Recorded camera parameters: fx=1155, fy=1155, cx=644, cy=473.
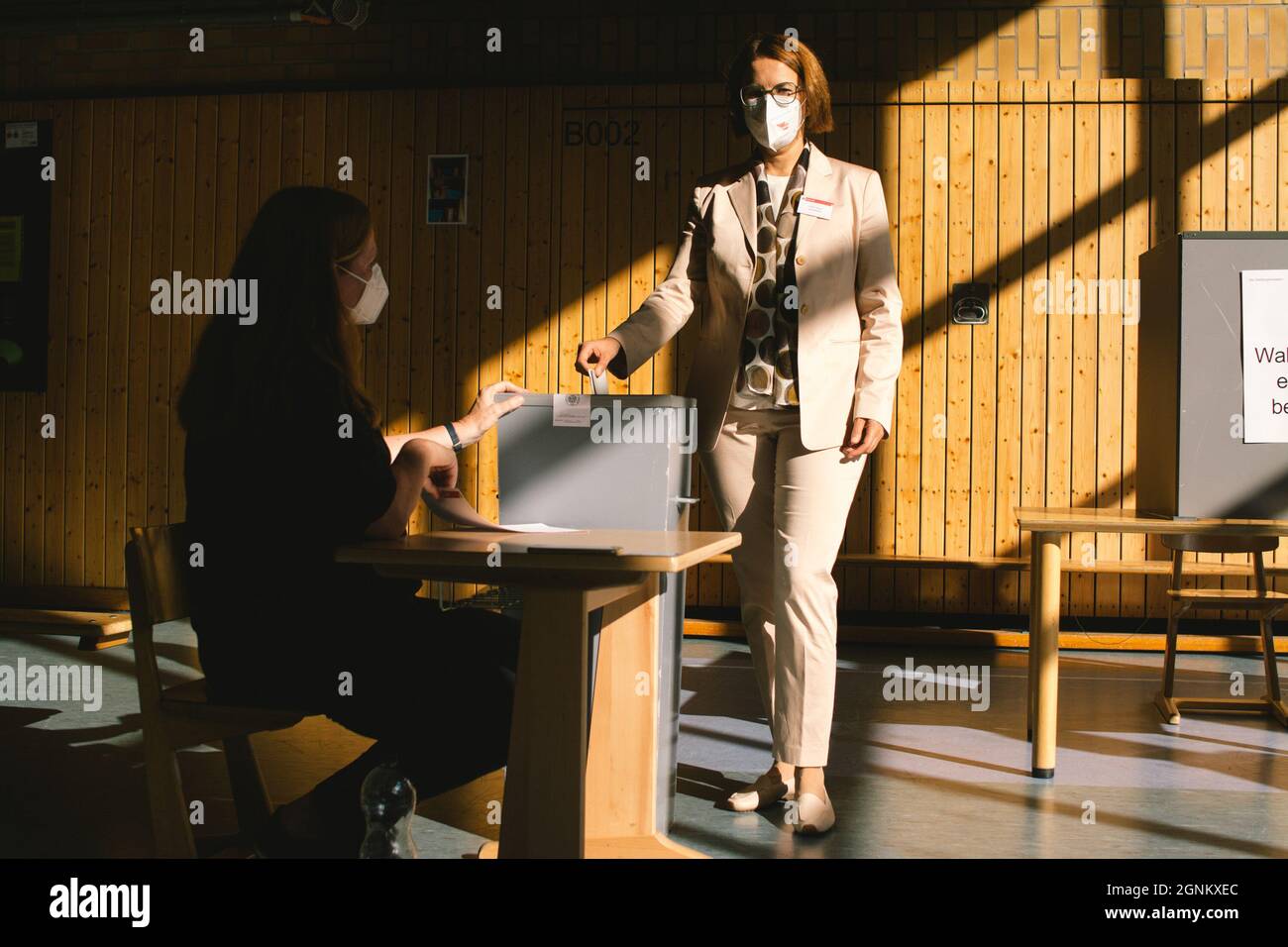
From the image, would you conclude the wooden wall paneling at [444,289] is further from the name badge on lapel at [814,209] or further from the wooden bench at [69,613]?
the name badge on lapel at [814,209]

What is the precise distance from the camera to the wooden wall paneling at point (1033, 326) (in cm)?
584

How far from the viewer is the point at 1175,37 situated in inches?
229

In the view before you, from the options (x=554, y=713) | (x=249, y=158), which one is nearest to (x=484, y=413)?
(x=554, y=713)

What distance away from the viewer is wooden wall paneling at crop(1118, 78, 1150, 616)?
5.76 metres

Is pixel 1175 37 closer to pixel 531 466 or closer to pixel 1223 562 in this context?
pixel 1223 562

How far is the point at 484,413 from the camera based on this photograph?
2170 millimetres

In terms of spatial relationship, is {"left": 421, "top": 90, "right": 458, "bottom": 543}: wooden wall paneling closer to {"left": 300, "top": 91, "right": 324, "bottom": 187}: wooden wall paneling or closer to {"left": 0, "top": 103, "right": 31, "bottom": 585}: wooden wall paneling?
{"left": 300, "top": 91, "right": 324, "bottom": 187}: wooden wall paneling

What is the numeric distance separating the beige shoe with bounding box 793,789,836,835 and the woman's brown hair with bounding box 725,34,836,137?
5.19ft

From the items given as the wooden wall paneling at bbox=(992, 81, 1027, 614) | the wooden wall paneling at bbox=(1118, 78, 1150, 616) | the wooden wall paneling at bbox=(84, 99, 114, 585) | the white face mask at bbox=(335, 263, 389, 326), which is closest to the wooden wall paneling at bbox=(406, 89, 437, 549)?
the wooden wall paneling at bbox=(84, 99, 114, 585)

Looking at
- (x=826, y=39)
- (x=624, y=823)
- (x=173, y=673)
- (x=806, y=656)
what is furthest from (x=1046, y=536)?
(x=826, y=39)

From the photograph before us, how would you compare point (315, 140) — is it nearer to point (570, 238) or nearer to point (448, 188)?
point (448, 188)

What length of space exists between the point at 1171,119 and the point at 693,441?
4.23 meters

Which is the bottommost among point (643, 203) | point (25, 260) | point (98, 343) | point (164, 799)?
point (164, 799)

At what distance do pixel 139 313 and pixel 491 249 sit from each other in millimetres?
2087
